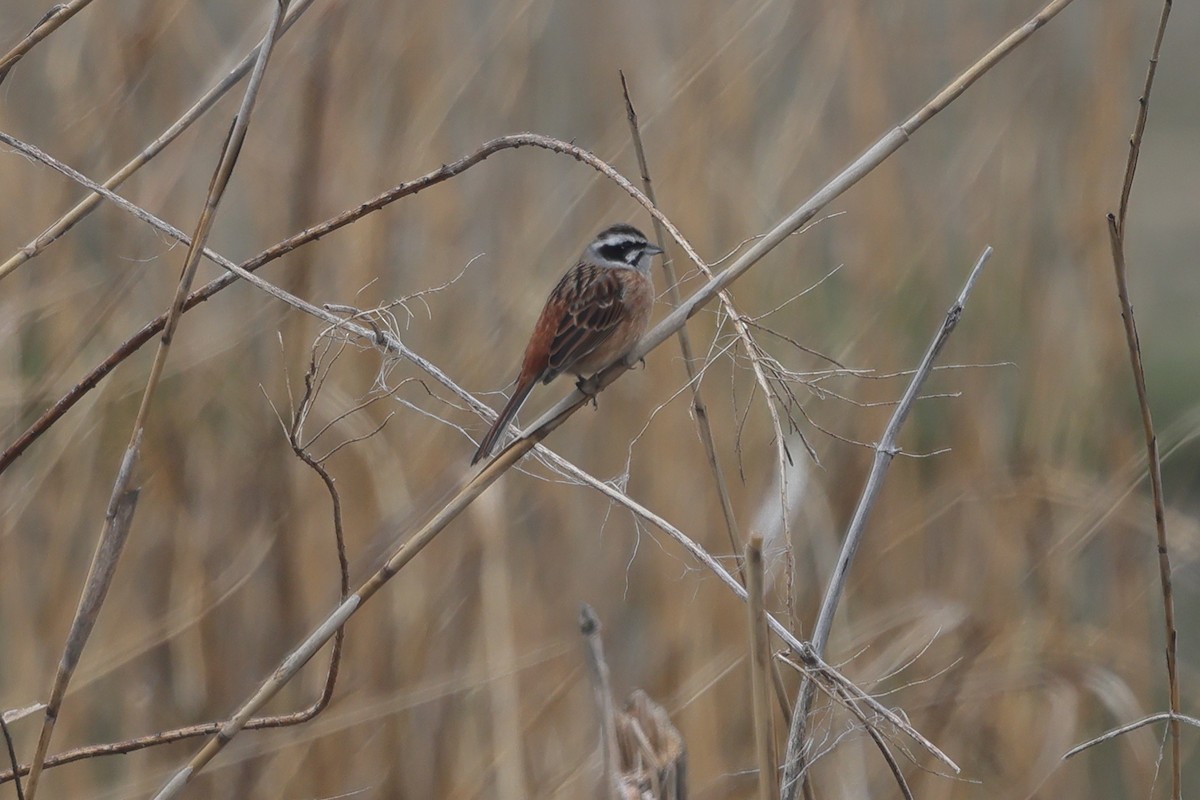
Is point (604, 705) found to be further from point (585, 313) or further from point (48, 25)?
point (585, 313)

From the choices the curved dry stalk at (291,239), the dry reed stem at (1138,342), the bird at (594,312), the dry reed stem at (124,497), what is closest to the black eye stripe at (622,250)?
the bird at (594,312)

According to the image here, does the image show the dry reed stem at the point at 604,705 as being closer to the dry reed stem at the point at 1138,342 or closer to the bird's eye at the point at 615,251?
the dry reed stem at the point at 1138,342

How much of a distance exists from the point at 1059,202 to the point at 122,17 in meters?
2.03

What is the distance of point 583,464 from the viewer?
271 centimetres

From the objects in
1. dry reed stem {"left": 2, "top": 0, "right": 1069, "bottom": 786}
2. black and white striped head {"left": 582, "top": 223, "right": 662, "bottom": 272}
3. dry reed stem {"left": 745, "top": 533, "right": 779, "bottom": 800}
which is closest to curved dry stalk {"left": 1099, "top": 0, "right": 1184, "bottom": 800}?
dry reed stem {"left": 2, "top": 0, "right": 1069, "bottom": 786}

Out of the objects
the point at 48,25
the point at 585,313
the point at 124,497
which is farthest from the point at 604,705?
the point at 585,313

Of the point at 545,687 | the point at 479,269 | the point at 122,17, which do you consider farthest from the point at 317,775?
the point at 122,17

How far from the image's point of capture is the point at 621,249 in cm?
265

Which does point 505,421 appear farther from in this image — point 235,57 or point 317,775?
point 317,775

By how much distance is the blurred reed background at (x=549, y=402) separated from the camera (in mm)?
2465

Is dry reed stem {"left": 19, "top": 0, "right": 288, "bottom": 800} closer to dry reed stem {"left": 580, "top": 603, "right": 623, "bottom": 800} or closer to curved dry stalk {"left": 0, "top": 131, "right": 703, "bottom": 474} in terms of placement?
curved dry stalk {"left": 0, "top": 131, "right": 703, "bottom": 474}

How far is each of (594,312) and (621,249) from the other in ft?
0.77

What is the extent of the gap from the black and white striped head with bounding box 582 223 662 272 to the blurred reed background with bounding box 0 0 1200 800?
0.19ft

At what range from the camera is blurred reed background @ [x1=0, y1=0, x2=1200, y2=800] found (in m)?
2.46
